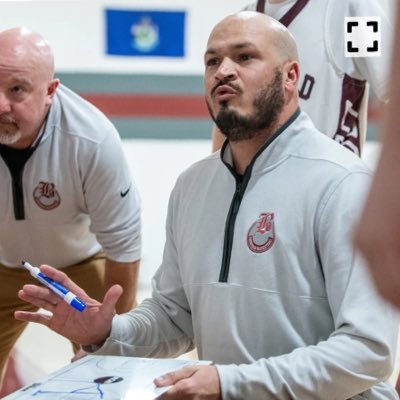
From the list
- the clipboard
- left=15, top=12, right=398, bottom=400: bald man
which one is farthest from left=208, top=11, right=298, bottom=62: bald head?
the clipboard

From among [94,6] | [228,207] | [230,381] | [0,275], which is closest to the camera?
[230,381]

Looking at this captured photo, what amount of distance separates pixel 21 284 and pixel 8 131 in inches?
18.1

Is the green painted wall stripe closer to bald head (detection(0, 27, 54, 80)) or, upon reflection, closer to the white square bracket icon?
bald head (detection(0, 27, 54, 80))

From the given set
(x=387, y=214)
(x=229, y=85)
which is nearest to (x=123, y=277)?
(x=229, y=85)

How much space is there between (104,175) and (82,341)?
815 millimetres

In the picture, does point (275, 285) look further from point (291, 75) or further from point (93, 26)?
point (93, 26)

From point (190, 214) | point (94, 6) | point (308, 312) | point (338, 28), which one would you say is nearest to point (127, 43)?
point (94, 6)

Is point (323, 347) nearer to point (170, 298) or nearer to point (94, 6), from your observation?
point (170, 298)

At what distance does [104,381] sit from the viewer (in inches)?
50.2

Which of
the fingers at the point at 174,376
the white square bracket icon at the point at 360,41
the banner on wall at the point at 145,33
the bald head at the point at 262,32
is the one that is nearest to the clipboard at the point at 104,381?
the fingers at the point at 174,376

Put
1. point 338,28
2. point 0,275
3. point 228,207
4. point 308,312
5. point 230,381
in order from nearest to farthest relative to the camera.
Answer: point 230,381, point 308,312, point 228,207, point 338,28, point 0,275

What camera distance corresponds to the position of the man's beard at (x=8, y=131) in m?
2.23

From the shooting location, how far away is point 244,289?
56.9 inches

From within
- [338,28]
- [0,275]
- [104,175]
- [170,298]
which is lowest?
[0,275]
